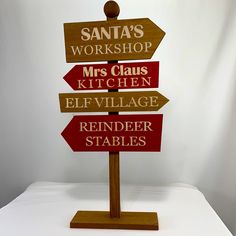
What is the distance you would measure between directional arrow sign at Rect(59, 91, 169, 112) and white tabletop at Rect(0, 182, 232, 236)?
0.35 meters

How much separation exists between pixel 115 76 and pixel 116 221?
0.42 m

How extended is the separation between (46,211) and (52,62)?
604 mm

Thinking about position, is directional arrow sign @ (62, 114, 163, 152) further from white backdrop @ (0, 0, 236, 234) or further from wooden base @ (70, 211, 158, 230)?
white backdrop @ (0, 0, 236, 234)

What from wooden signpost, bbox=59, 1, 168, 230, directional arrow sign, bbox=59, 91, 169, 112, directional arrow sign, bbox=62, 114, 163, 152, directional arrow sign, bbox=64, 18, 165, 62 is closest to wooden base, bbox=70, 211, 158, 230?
wooden signpost, bbox=59, 1, 168, 230

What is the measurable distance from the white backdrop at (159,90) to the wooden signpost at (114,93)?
1.22 feet

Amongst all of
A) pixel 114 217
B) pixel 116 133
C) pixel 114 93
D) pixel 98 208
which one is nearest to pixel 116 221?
pixel 114 217

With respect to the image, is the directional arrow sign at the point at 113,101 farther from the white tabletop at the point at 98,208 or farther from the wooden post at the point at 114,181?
the white tabletop at the point at 98,208

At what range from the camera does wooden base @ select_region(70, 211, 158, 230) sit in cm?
77

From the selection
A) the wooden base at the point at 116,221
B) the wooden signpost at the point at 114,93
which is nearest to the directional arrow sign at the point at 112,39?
the wooden signpost at the point at 114,93

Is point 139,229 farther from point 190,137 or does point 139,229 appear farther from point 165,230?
point 190,137

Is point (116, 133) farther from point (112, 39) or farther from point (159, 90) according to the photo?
point (159, 90)

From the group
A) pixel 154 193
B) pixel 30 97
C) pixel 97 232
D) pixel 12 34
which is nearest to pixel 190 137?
pixel 154 193

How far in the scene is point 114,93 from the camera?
75cm

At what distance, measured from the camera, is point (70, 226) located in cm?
78
